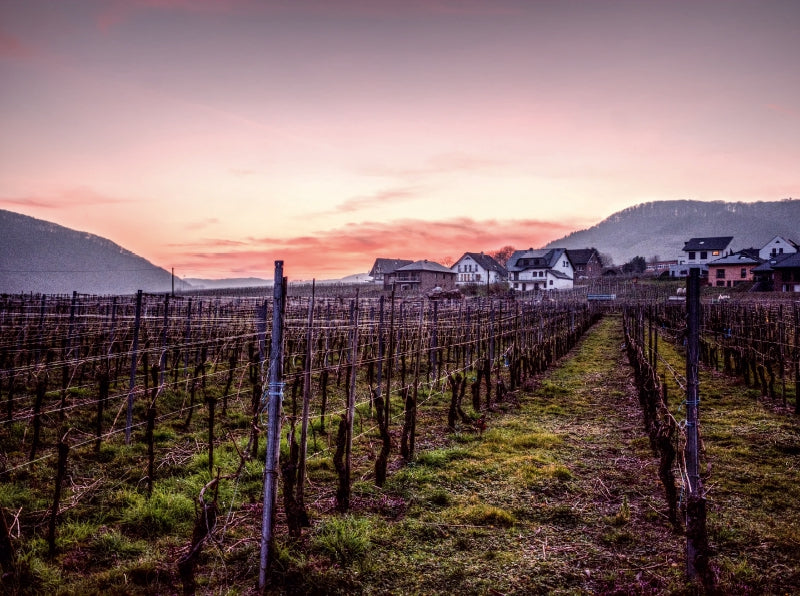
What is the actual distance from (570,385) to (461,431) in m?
Result: 5.26

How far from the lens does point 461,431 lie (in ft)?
25.5

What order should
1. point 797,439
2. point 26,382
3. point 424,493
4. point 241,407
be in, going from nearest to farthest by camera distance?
1. point 424,493
2. point 797,439
3. point 241,407
4. point 26,382

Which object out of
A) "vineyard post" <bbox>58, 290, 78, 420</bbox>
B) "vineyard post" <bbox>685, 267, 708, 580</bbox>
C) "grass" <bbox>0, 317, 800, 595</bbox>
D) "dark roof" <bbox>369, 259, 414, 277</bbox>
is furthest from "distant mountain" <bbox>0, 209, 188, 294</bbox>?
"vineyard post" <bbox>685, 267, 708, 580</bbox>

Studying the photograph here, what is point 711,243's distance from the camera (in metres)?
68.7

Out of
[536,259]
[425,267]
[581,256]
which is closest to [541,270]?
[536,259]

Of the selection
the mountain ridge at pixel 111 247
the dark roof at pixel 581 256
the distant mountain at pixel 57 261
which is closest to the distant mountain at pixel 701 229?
the mountain ridge at pixel 111 247

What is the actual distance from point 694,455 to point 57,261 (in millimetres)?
116290

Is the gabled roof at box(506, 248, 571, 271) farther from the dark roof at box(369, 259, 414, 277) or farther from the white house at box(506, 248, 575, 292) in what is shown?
the dark roof at box(369, 259, 414, 277)

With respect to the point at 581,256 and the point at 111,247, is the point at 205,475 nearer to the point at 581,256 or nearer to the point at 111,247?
the point at 581,256

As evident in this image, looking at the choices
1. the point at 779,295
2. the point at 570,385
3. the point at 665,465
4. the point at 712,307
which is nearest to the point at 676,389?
the point at 570,385

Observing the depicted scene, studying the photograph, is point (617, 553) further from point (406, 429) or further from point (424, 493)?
point (406, 429)

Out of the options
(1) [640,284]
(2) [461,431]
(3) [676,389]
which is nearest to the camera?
(2) [461,431]

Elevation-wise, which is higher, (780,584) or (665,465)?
(665,465)

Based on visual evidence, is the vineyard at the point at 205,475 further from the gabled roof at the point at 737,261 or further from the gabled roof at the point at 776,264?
the gabled roof at the point at 737,261
